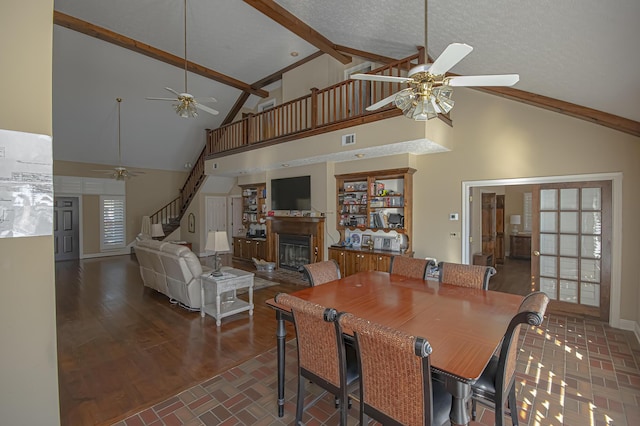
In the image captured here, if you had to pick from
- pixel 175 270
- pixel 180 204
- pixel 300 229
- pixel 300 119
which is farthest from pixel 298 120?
pixel 180 204

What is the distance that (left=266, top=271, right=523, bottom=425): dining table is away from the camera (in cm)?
134

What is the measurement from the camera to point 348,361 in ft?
6.32

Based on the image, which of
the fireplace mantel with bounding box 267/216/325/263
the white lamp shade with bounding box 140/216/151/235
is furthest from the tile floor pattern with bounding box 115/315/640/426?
the white lamp shade with bounding box 140/216/151/235

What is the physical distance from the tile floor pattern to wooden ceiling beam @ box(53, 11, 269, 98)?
261 inches

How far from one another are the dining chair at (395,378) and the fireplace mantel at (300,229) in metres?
4.71

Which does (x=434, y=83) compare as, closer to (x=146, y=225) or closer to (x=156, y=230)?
(x=156, y=230)

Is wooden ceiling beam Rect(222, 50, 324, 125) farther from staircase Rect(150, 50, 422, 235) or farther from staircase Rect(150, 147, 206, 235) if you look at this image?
staircase Rect(150, 147, 206, 235)

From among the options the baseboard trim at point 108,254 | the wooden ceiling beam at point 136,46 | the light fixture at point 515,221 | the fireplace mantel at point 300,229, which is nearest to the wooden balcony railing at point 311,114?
the wooden ceiling beam at point 136,46

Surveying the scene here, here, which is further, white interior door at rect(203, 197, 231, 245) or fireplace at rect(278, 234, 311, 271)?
white interior door at rect(203, 197, 231, 245)

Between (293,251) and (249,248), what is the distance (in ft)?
5.84

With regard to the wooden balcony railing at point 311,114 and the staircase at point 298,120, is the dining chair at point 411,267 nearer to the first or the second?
the staircase at point 298,120

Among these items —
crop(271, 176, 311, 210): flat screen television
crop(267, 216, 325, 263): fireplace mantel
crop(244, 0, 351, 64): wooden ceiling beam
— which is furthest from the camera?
crop(271, 176, 311, 210): flat screen television

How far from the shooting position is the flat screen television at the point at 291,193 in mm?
6539

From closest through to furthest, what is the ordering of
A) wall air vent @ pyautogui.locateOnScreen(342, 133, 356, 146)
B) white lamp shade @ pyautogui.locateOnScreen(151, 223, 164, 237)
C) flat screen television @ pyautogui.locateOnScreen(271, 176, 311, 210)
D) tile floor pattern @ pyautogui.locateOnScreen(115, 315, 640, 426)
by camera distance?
tile floor pattern @ pyautogui.locateOnScreen(115, 315, 640, 426), wall air vent @ pyautogui.locateOnScreen(342, 133, 356, 146), flat screen television @ pyautogui.locateOnScreen(271, 176, 311, 210), white lamp shade @ pyautogui.locateOnScreen(151, 223, 164, 237)
